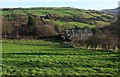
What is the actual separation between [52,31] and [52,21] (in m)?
8.70

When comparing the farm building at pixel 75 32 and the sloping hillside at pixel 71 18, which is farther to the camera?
the sloping hillside at pixel 71 18

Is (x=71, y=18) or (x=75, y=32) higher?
(x=71, y=18)

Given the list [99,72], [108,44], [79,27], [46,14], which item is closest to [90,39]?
[108,44]

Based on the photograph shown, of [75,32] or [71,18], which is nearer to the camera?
[75,32]

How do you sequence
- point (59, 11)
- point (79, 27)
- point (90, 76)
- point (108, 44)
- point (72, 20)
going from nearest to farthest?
point (90, 76) → point (108, 44) → point (79, 27) → point (72, 20) → point (59, 11)

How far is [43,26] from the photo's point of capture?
67750mm

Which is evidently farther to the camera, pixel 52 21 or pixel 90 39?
pixel 52 21

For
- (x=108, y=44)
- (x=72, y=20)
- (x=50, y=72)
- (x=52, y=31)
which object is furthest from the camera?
(x=72, y=20)

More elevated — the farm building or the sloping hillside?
the sloping hillside

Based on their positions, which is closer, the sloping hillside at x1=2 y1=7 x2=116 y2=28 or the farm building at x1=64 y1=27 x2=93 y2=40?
the farm building at x1=64 y1=27 x2=93 y2=40

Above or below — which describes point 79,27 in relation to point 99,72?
below

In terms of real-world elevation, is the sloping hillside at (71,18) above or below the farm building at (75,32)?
above

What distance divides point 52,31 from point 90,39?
26655 mm

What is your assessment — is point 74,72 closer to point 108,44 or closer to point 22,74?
point 22,74
